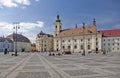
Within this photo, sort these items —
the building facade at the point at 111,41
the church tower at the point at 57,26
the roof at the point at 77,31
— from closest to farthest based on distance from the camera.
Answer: the building facade at the point at 111,41, the roof at the point at 77,31, the church tower at the point at 57,26

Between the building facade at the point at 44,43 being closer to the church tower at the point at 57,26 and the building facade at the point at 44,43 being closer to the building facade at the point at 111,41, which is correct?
the church tower at the point at 57,26

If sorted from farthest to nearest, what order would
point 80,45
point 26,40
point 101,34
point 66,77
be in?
point 26,40 < point 80,45 < point 101,34 < point 66,77

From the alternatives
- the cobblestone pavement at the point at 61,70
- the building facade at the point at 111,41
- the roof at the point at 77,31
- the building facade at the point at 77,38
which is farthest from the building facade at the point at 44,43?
the cobblestone pavement at the point at 61,70

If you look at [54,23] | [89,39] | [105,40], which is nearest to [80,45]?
[89,39]

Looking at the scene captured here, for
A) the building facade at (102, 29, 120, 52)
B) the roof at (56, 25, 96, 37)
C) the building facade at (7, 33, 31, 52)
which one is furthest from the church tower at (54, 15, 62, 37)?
the building facade at (7, 33, 31, 52)

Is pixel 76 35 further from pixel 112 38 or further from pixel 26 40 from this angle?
pixel 26 40

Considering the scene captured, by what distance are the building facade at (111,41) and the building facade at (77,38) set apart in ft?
13.1

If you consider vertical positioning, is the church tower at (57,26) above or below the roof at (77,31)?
above

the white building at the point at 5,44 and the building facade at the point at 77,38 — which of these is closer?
the building facade at the point at 77,38

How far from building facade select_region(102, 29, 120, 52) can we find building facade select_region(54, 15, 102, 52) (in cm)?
399

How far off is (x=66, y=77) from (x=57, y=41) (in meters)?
134

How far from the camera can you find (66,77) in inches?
523

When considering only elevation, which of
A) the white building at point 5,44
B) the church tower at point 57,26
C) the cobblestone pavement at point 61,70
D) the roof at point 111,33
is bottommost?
the cobblestone pavement at point 61,70

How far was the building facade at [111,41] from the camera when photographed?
119688 millimetres
